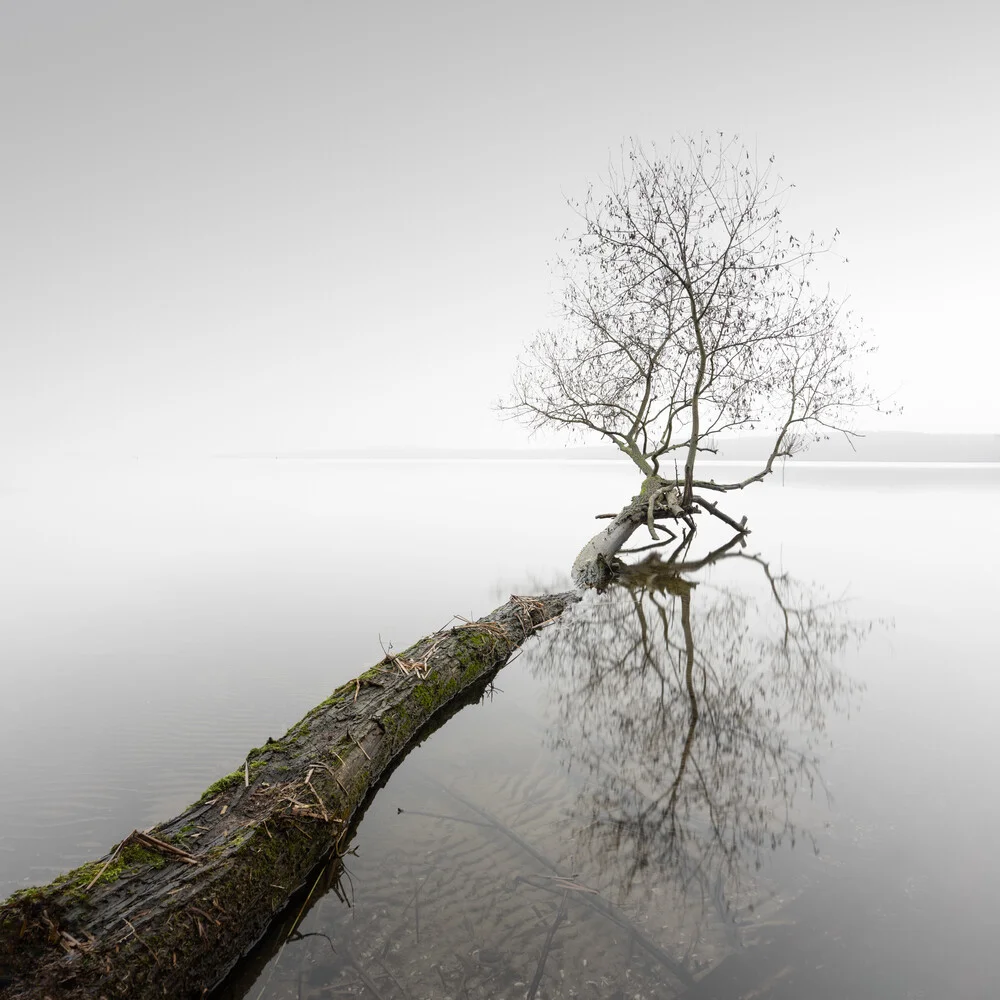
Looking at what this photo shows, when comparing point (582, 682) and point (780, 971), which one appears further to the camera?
point (582, 682)

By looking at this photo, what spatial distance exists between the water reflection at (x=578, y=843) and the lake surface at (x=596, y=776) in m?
0.02

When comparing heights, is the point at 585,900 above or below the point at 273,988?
below

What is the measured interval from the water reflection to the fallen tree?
0.24 m

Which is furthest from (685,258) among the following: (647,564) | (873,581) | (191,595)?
(191,595)

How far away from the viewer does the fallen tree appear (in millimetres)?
2496

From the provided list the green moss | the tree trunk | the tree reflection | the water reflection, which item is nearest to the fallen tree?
the green moss

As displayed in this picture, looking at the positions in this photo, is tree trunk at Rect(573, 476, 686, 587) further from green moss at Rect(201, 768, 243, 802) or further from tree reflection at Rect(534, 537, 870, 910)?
green moss at Rect(201, 768, 243, 802)

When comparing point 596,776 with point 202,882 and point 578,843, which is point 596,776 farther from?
point 202,882

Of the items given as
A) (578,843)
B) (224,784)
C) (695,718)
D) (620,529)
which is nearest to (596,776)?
(578,843)

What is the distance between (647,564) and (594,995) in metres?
14.5

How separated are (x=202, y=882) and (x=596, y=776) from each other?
3.17m

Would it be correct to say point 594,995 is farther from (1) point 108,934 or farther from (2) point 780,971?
(1) point 108,934

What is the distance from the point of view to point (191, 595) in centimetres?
1291

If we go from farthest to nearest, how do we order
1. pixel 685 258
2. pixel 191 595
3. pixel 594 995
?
pixel 685 258 → pixel 191 595 → pixel 594 995
